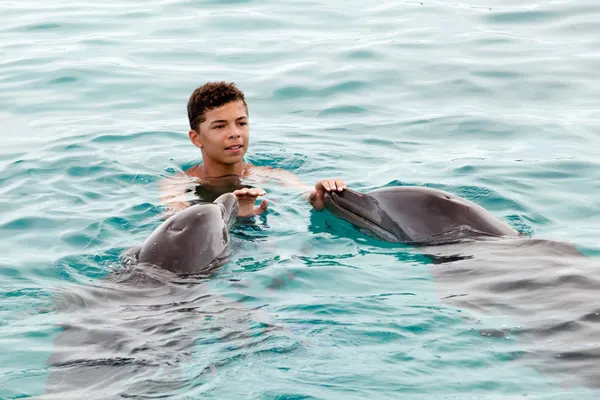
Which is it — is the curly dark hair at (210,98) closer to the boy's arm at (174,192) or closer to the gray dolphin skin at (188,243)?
the boy's arm at (174,192)

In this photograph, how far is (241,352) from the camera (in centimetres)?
580

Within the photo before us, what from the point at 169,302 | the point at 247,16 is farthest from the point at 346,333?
the point at 247,16

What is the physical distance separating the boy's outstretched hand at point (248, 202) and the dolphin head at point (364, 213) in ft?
2.06

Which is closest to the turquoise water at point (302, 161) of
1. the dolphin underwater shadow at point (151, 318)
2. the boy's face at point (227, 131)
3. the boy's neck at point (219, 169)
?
the dolphin underwater shadow at point (151, 318)

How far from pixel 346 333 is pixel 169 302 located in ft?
3.89

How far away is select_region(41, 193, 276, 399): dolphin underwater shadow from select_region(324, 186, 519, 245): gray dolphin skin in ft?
4.02

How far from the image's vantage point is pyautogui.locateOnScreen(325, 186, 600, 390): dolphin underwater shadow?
579cm

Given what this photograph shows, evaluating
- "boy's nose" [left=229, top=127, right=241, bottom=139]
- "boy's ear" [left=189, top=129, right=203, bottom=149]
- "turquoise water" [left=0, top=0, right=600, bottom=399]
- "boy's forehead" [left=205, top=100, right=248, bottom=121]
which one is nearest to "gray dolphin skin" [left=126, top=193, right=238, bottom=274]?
"turquoise water" [left=0, top=0, right=600, bottom=399]

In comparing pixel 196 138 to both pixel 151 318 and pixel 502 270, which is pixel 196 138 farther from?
pixel 502 270

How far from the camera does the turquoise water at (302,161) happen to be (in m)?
5.80

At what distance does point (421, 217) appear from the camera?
7652mm

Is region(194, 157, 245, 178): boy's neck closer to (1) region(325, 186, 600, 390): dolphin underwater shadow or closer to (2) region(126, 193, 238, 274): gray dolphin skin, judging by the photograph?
(1) region(325, 186, 600, 390): dolphin underwater shadow

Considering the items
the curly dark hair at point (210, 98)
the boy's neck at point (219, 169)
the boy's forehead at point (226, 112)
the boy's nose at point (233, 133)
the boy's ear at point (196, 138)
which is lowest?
the boy's neck at point (219, 169)

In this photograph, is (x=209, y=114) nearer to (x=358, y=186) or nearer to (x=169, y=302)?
(x=358, y=186)
